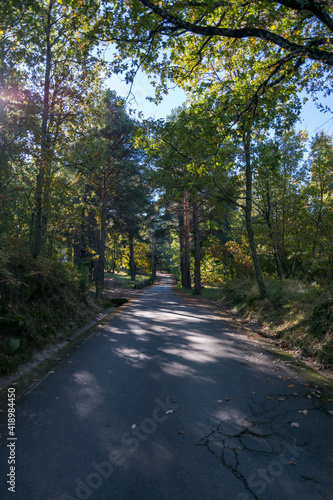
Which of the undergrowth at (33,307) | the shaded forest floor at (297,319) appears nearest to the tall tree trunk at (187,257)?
the shaded forest floor at (297,319)

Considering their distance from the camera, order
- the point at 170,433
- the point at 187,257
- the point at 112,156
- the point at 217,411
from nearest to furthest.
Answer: the point at 170,433 < the point at 217,411 < the point at 112,156 < the point at 187,257

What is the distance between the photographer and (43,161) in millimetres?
8508

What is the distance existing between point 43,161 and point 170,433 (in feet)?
25.2

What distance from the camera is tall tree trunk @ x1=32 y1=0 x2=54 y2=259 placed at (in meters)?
8.60

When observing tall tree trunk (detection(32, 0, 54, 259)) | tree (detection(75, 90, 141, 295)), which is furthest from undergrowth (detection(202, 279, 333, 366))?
tree (detection(75, 90, 141, 295))

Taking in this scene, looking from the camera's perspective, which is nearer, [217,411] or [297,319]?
[217,411]

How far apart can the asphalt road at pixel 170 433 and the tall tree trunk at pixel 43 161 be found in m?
4.73

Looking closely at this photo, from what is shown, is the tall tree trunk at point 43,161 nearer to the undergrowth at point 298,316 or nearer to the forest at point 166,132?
the forest at point 166,132

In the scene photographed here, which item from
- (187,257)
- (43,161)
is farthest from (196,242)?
(43,161)

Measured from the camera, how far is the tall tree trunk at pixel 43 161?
28.2 feet

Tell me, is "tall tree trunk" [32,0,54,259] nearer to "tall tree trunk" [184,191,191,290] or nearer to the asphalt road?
the asphalt road

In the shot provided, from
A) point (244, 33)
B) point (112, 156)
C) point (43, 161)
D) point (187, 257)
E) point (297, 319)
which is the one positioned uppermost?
point (112, 156)

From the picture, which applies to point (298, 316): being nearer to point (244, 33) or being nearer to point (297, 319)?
point (297, 319)

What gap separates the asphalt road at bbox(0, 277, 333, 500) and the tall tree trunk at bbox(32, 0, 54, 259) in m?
4.73
